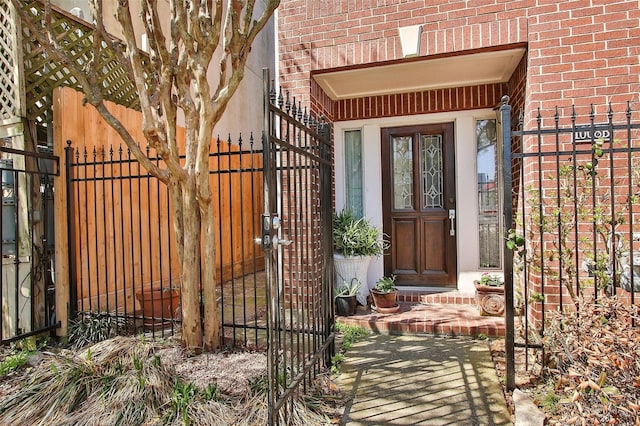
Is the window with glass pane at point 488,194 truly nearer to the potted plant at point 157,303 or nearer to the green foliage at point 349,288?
the green foliage at point 349,288

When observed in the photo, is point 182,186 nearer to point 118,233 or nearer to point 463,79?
point 118,233

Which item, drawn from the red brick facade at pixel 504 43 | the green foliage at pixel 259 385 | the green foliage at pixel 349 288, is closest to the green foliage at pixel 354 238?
the green foliage at pixel 349 288

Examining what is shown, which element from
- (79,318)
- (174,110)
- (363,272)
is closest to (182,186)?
(174,110)

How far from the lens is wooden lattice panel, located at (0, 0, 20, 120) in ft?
12.2

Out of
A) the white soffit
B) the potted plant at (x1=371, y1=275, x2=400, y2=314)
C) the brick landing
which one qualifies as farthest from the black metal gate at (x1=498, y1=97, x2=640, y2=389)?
the potted plant at (x1=371, y1=275, x2=400, y2=314)

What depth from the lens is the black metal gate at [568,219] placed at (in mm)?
2748

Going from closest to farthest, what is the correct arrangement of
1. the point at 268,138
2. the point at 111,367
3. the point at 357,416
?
the point at 268,138, the point at 357,416, the point at 111,367

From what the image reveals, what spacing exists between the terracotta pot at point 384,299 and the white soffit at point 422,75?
2512 millimetres

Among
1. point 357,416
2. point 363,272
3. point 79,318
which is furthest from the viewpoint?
point 363,272

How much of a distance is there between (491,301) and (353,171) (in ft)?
7.81

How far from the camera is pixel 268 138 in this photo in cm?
214

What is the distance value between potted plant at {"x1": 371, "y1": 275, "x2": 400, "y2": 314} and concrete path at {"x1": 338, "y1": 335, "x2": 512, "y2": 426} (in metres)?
0.54

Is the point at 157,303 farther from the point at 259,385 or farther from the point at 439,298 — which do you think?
the point at 439,298

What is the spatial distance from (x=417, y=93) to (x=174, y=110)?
312 cm
